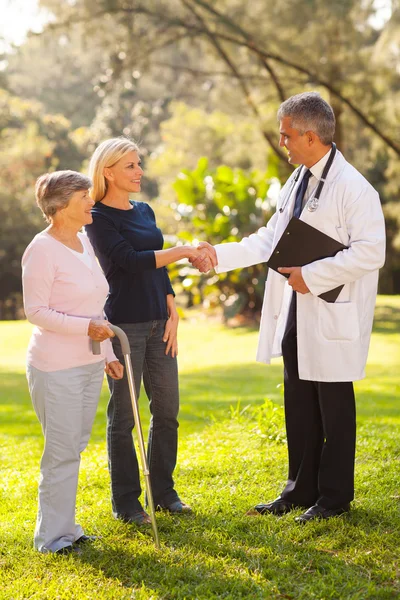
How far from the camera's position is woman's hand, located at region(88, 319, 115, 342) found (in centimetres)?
369

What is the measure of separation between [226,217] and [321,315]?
1238 centimetres

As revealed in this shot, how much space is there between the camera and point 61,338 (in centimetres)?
375

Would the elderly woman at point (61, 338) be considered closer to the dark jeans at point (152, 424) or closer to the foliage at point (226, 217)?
the dark jeans at point (152, 424)

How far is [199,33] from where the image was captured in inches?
541

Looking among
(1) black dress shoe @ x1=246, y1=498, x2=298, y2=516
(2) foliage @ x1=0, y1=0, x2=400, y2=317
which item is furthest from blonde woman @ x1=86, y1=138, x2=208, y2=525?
(2) foliage @ x1=0, y1=0, x2=400, y2=317

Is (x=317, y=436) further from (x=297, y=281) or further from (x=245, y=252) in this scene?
(x=245, y=252)

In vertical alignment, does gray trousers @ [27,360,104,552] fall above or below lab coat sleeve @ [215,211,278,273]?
below

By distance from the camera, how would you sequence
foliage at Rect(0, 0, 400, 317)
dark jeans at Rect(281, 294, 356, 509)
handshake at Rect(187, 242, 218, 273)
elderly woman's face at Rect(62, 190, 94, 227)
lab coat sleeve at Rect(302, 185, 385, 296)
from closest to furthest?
elderly woman's face at Rect(62, 190, 94, 227) → lab coat sleeve at Rect(302, 185, 385, 296) → dark jeans at Rect(281, 294, 356, 509) → handshake at Rect(187, 242, 218, 273) → foliage at Rect(0, 0, 400, 317)

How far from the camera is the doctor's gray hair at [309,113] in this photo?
3.95 m

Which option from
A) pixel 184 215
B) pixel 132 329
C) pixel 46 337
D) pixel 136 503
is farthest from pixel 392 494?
pixel 184 215

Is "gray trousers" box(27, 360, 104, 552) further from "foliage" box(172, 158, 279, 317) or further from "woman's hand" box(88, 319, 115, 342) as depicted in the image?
"foliage" box(172, 158, 279, 317)

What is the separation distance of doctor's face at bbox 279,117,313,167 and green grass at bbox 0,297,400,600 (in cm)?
181

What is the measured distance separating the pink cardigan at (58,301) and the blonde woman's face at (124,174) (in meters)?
0.48

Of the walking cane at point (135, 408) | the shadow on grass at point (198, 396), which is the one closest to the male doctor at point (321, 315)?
the walking cane at point (135, 408)
